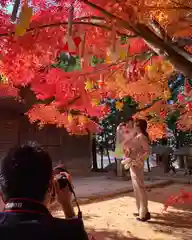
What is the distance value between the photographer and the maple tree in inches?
55.2

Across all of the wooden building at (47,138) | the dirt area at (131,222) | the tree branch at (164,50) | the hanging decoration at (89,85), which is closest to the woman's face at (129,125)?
the hanging decoration at (89,85)

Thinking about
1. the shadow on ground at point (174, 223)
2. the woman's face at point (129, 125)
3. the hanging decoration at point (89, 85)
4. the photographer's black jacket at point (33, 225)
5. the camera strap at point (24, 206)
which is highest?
the hanging decoration at point (89, 85)

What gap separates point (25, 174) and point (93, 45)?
278 centimetres

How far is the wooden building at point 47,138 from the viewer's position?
965 cm

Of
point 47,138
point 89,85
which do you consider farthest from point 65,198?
point 47,138

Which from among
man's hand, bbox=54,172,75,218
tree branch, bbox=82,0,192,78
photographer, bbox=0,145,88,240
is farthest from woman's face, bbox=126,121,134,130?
photographer, bbox=0,145,88,240

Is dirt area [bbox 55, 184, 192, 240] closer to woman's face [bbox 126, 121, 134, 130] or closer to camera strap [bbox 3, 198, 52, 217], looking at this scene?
woman's face [bbox 126, 121, 134, 130]

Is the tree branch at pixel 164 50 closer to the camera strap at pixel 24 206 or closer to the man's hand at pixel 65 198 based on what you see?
the man's hand at pixel 65 198

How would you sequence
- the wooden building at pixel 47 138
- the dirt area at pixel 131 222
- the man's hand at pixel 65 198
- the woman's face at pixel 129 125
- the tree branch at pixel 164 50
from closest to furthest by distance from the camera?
1. the man's hand at pixel 65 198
2. the tree branch at pixel 164 50
3. the dirt area at pixel 131 222
4. the woman's face at pixel 129 125
5. the wooden building at pixel 47 138

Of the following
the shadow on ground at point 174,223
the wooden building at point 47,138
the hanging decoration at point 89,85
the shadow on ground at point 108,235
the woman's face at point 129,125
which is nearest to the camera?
the shadow on ground at point 108,235

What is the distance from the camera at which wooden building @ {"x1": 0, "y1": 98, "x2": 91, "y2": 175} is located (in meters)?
9.65

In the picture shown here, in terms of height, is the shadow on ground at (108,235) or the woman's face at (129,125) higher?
the woman's face at (129,125)

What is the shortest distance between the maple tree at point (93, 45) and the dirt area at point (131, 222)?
1930 millimetres

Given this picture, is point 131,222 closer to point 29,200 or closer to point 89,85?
point 89,85
